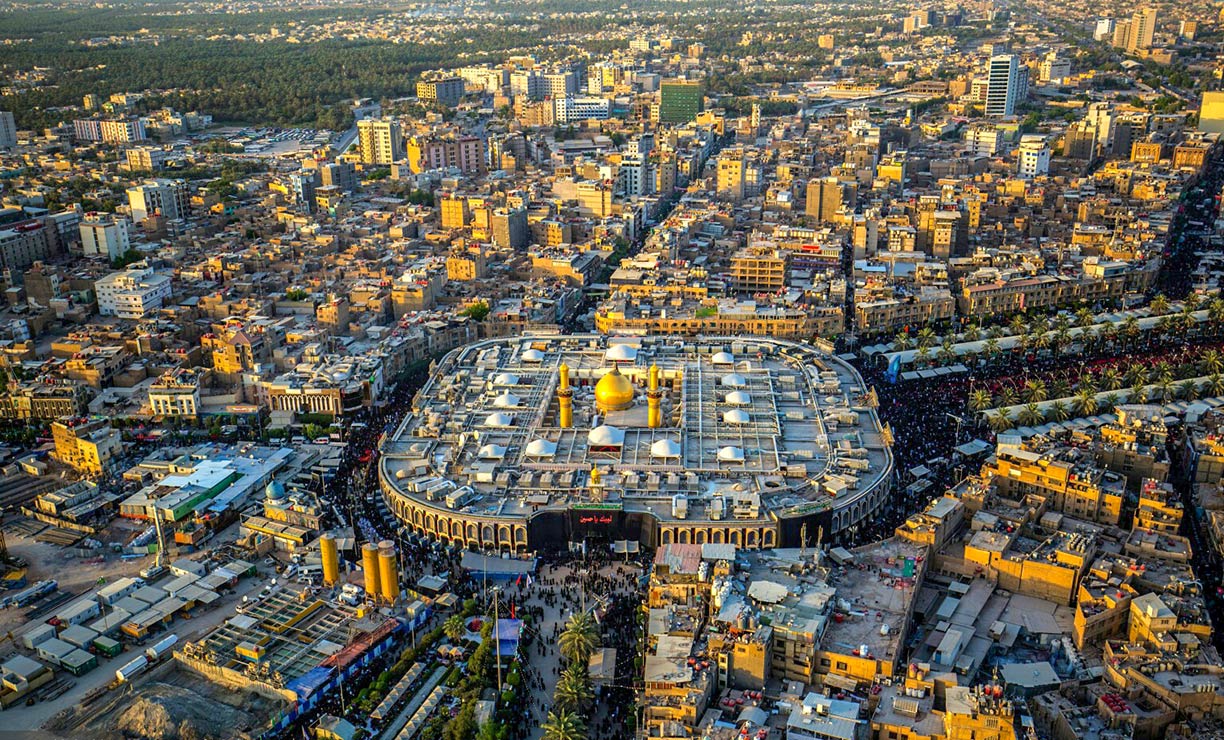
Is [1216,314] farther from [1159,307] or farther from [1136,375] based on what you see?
[1136,375]

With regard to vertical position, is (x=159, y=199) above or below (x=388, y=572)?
above

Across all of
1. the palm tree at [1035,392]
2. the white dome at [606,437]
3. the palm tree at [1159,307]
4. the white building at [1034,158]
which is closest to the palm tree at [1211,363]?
the palm tree at [1159,307]

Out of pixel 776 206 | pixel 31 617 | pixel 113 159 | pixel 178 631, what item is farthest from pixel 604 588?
pixel 113 159

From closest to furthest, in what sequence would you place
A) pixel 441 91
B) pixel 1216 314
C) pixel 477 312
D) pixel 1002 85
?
1. pixel 1216 314
2. pixel 477 312
3. pixel 1002 85
4. pixel 441 91

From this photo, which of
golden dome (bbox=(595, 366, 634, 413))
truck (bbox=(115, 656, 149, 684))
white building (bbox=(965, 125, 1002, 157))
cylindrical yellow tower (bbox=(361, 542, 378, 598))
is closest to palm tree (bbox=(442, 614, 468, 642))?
cylindrical yellow tower (bbox=(361, 542, 378, 598))

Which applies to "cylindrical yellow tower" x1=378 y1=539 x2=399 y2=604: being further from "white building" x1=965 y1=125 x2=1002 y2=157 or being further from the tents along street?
"white building" x1=965 y1=125 x2=1002 y2=157

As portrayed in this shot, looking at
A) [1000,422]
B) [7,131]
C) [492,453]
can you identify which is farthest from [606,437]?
[7,131]

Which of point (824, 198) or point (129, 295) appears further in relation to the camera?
point (824, 198)
